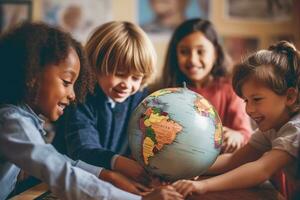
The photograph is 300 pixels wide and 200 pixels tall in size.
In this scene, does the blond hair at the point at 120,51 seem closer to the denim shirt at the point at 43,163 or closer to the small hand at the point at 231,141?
the small hand at the point at 231,141

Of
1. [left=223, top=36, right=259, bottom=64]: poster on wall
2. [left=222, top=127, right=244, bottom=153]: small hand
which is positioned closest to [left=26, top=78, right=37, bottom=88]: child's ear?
[left=222, top=127, right=244, bottom=153]: small hand

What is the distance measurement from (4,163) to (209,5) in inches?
97.8

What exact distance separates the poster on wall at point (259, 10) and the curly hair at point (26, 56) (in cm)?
231

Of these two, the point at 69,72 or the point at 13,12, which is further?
the point at 13,12

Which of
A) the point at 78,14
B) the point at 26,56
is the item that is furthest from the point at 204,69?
the point at 78,14

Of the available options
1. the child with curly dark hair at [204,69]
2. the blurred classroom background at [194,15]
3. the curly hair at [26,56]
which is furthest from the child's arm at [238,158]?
the blurred classroom background at [194,15]

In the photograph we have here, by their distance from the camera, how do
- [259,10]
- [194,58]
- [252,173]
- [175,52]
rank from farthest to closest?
[259,10] < [175,52] < [194,58] < [252,173]

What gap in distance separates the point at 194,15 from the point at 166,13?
21 cm

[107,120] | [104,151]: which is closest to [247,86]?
[104,151]

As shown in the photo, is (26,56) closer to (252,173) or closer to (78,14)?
(252,173)

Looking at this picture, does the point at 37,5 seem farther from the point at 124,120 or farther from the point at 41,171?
the point at 41,171

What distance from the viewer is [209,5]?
339 centimetres

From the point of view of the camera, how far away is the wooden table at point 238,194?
1312 millimetres

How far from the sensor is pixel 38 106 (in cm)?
123
